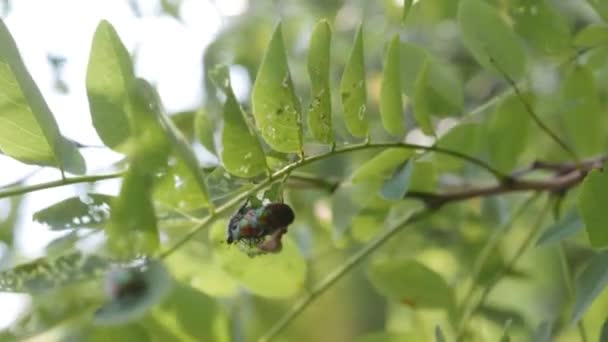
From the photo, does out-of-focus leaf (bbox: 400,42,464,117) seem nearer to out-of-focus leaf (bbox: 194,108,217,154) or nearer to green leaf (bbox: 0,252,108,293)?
out-of-focus leaf (bbox: 194,108,217,154)

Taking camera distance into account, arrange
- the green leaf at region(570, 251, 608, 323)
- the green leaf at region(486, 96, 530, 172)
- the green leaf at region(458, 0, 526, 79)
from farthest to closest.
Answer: the green leaf at region(486, 96, 530, 172), the green leaf at region(458, 0, 526, 79), the green leaf at region(570, 251, 608, 323)

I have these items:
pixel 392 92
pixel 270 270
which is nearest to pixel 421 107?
pixel 392 92

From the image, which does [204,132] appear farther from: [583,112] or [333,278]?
[583,112]

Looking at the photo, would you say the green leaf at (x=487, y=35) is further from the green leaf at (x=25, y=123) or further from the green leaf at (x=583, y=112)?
the green leaf at (x=25, y=123)

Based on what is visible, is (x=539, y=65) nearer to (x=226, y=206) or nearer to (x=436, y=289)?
(x=436, y=289)

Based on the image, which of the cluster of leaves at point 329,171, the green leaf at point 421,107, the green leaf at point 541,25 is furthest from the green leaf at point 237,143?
the green leaf at point 541,25

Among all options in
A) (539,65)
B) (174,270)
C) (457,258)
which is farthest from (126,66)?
(457,258)

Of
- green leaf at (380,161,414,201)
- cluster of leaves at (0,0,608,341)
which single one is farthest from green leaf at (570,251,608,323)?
green leaf at (380,161,414,201)
